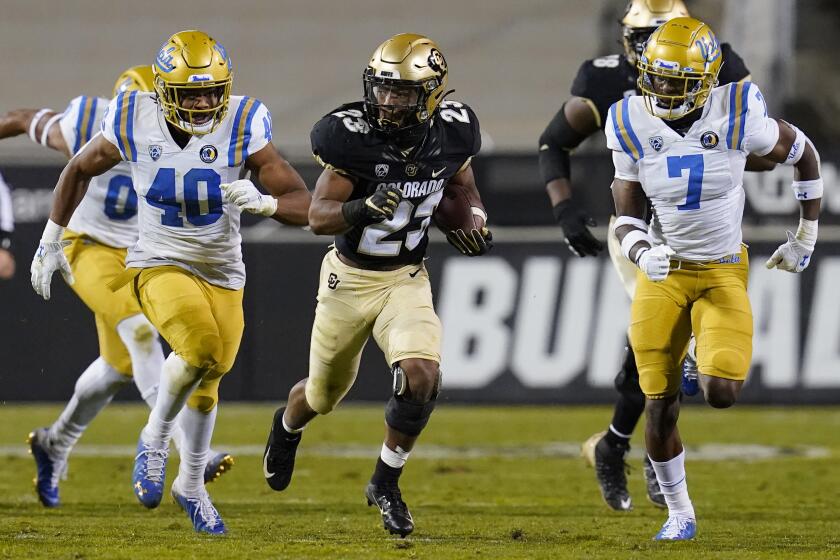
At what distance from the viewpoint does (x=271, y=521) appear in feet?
17.8

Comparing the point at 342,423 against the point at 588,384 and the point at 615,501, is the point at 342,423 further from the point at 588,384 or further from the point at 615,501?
the point at 615,501

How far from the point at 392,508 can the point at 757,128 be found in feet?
5.78

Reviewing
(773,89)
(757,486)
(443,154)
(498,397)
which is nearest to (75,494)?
(443,154)

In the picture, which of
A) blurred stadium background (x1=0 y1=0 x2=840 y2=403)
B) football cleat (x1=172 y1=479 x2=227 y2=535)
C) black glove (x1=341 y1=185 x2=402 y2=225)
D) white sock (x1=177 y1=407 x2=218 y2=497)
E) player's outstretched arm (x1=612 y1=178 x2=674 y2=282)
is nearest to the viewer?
black glove (x1=341 y1=185 x2=402 y2=225)

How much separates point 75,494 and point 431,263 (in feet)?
11.5

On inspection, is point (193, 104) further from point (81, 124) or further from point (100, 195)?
point (100, 195)

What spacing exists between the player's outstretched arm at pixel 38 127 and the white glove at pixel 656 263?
2.47 meters

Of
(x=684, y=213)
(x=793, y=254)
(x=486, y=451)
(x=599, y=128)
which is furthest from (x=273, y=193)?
(x=486, y=451)

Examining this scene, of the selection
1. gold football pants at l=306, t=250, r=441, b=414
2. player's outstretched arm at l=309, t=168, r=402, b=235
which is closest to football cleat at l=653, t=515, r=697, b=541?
gold football pants at l=306, t=250, r=441, b=414

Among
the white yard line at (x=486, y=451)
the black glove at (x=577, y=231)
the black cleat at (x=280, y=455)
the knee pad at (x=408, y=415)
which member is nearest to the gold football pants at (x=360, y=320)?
the knee pad at (x=408, y=415)

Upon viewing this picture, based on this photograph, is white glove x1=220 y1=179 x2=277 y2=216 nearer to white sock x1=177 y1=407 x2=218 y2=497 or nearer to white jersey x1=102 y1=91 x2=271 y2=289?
white jersey x1=102 y1=91 x2=271 y2=289

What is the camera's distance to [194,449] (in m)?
5.20

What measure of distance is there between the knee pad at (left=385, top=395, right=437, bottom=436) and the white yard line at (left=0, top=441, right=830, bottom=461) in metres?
2.89

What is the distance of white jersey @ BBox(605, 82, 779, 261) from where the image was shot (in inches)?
199
